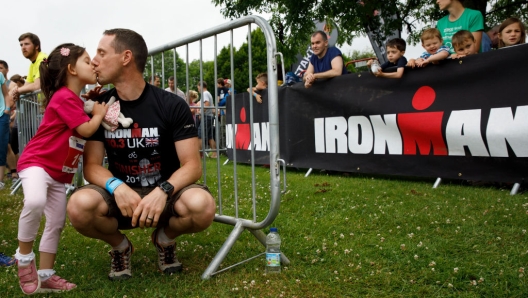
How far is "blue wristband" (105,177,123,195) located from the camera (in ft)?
9.21

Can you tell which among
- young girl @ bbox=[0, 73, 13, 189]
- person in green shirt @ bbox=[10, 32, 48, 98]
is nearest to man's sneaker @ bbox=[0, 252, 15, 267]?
young girl @ bbox=[0, 73, 13, 189]

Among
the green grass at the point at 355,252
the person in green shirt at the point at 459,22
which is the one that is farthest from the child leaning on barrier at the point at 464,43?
the green grass at the point at 355,252

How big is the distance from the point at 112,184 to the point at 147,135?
0.37 m

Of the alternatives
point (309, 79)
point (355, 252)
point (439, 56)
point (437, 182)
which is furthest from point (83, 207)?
point (309, 79)

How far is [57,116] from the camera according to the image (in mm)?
2914

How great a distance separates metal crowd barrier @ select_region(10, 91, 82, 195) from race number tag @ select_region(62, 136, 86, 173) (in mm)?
3818

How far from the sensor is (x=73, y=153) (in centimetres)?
294

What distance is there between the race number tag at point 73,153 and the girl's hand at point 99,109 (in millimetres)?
212

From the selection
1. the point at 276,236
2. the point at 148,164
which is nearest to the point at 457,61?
the point at 276,236

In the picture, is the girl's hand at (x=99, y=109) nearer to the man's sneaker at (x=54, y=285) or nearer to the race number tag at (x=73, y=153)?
the race number tag at (x=73, y=153)

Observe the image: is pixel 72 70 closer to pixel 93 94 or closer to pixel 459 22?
pixel 93 94

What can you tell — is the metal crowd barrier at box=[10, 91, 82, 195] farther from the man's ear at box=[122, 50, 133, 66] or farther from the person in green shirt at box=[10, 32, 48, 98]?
the man's ear at box=[122, 50, 133, 66]

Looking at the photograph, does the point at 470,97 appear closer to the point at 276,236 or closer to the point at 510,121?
the point at 510,121

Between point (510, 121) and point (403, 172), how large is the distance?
1514mm
